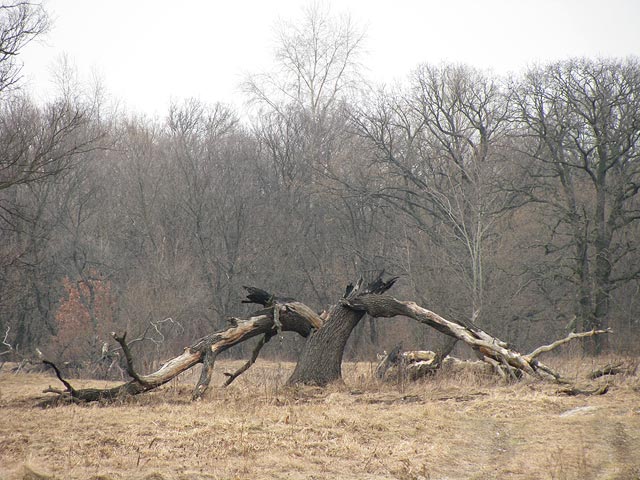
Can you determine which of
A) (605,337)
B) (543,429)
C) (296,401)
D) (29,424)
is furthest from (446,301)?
(29,424)

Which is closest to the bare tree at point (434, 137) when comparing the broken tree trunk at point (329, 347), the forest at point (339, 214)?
the forest at point (339, 214)

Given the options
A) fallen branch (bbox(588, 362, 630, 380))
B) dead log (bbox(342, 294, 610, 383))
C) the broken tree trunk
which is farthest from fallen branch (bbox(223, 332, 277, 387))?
fallen branch (bbox(588, 362, 630, 380))

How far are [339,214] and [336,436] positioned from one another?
81.7ft

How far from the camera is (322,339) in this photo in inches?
494

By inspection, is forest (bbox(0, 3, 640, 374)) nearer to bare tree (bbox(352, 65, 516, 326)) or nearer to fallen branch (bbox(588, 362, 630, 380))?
bare tree (bbox(352, 65, 516, 326))

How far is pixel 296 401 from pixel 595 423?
4157mm

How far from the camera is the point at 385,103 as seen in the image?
2931 cm

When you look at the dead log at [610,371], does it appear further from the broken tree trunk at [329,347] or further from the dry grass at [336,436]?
the broken tree trunk at [329,347]

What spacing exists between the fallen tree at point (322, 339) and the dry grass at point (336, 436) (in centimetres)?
48

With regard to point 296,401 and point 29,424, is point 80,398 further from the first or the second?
point 296,401

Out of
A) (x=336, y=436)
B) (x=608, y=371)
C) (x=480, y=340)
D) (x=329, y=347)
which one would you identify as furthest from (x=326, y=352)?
(x=608, y=371)

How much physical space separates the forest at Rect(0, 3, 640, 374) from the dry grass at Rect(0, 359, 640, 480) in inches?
306

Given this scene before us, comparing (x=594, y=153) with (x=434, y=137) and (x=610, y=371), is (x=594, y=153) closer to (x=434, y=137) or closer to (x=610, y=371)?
(x=434, y=137)

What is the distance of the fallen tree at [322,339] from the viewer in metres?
11.2
